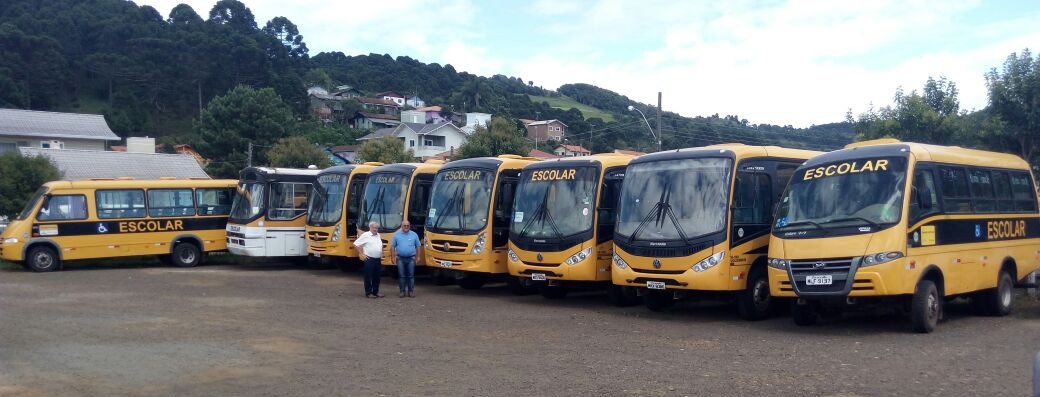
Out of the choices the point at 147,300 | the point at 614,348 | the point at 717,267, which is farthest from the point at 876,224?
the point at 147,300

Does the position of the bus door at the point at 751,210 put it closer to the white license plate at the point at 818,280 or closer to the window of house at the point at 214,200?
the white license plate at the point at 818,280

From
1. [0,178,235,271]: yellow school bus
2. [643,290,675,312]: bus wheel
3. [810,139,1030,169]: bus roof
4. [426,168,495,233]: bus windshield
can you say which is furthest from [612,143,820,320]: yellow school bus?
[0,178,235,271]: yellow school bus

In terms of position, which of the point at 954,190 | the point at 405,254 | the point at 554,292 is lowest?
the point at 554,292

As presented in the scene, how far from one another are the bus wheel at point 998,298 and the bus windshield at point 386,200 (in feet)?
38.3

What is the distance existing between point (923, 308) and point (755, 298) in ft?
8.68

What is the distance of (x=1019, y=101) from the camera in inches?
821

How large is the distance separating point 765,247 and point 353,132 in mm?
79061

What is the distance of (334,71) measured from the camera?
13350 cm

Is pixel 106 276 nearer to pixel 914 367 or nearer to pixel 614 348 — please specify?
pixel 614 348

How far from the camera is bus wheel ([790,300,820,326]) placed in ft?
42.9

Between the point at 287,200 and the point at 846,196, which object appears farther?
the point at 287,200

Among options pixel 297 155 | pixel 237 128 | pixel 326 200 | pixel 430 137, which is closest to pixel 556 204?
pixel 326 200

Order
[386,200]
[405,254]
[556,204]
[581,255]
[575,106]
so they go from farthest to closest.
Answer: [575,106], [386,200], [405,254], [556,204], [581,255]

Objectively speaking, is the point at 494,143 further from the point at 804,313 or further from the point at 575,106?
the point at 575,106
